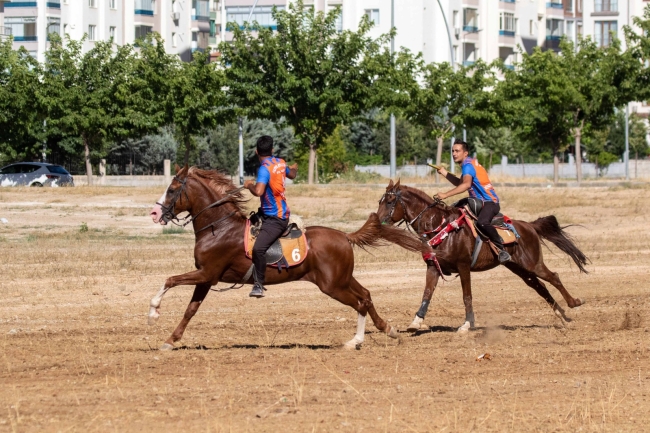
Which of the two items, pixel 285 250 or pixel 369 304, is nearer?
pixel 285 250

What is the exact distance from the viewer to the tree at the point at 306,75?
49625 millimetres

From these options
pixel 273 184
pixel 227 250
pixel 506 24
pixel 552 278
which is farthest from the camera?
pixel 506 24

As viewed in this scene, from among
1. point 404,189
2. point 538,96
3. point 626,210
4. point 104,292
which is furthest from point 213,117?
point 404,189

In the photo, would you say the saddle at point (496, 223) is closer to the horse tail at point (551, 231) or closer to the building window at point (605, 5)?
the horse tail at point (551, 231)

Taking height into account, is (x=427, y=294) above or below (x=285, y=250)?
below

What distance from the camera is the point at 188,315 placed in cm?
1202

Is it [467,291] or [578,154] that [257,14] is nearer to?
[578,154]

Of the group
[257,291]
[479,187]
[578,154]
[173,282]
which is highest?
[578,154]

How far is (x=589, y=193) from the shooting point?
39656mm

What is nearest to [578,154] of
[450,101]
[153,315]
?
[450,101]

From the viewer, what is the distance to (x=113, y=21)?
86.4 metres

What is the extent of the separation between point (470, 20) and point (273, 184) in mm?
80074

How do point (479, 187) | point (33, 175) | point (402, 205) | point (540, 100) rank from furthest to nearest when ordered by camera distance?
point (33, 175)
point (540, 100)
point (479, 187)
point (402, 205)

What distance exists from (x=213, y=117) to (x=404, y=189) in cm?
3859
